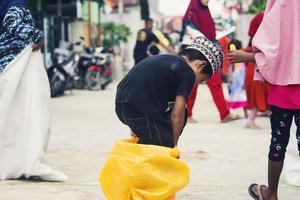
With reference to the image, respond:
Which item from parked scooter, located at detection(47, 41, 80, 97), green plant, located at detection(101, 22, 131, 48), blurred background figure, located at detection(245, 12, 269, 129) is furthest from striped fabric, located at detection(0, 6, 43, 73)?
green plant, located at detection(101, 22, 131, 48)

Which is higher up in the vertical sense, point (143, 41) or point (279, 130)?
point (279, 130)

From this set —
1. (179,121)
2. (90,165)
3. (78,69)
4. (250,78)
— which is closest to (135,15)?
(78,69)

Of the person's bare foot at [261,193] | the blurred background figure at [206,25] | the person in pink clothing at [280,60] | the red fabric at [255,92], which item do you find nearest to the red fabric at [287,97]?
the person in pink clothing at [280,60]

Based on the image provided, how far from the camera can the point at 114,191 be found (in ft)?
11.3

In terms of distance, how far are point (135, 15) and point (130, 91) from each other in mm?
27581

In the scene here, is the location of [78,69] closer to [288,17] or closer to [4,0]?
[4,0]

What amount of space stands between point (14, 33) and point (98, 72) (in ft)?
35.8

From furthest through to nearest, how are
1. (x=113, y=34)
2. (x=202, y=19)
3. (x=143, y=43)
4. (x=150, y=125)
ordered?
(x=113, y=34)
(x=143, y=43)
(x=202, y=19)
(x=150, y=125)

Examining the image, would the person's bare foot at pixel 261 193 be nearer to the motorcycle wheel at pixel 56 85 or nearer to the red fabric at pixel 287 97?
the red fabric at pixel 287 97

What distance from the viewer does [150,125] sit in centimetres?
362

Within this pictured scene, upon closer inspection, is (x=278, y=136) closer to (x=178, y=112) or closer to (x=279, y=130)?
(x=279, y=130)

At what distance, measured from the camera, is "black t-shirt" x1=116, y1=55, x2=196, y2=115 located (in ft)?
11.6

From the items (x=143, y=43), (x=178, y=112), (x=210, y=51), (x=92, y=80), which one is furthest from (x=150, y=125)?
(x=92, y=80)

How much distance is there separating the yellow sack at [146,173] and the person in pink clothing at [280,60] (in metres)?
0.85
